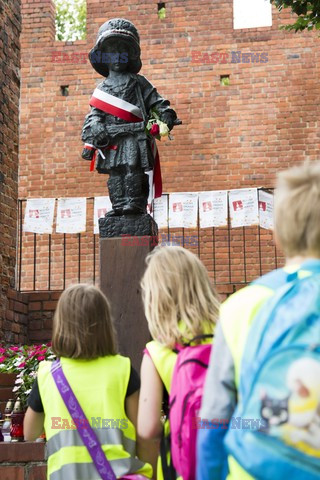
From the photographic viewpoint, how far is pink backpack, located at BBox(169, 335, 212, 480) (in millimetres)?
1821

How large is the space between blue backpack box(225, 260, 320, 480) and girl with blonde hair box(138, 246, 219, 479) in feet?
2.06

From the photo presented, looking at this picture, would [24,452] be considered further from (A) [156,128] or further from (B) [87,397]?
(A) [156,128]

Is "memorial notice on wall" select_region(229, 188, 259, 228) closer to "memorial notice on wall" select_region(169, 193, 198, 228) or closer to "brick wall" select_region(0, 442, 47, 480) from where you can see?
A: "memorial notice on wall" select_region(169, 193, 198, 228)

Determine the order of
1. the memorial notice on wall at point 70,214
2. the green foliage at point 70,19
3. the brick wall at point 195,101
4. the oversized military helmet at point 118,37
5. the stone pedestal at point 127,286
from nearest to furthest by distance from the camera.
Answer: the stone pedestal at point 127,286
the oversized military helmet at point 118,37
the memorial notice on wall at point 70,214
the brick wall at point 195,101
the green foliage at point 70,19

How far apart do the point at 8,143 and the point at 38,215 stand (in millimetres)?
2441

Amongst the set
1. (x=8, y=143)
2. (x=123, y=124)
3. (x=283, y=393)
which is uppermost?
(x=8, y=143)

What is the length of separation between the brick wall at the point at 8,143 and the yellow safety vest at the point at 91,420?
480 cm

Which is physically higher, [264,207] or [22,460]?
[264,207]

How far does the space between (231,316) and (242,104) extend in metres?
10.1

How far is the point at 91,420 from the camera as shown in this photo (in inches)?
86.0

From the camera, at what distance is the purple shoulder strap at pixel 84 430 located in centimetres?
212

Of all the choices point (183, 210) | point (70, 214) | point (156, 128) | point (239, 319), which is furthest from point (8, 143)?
point (239, 319)

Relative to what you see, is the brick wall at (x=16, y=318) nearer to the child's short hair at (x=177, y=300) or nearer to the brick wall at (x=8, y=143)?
the brick wall at (x=8, y=143)

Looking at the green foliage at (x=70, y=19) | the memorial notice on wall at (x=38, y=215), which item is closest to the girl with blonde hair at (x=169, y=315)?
the memorial notice on wall at (x=38, y=215)
